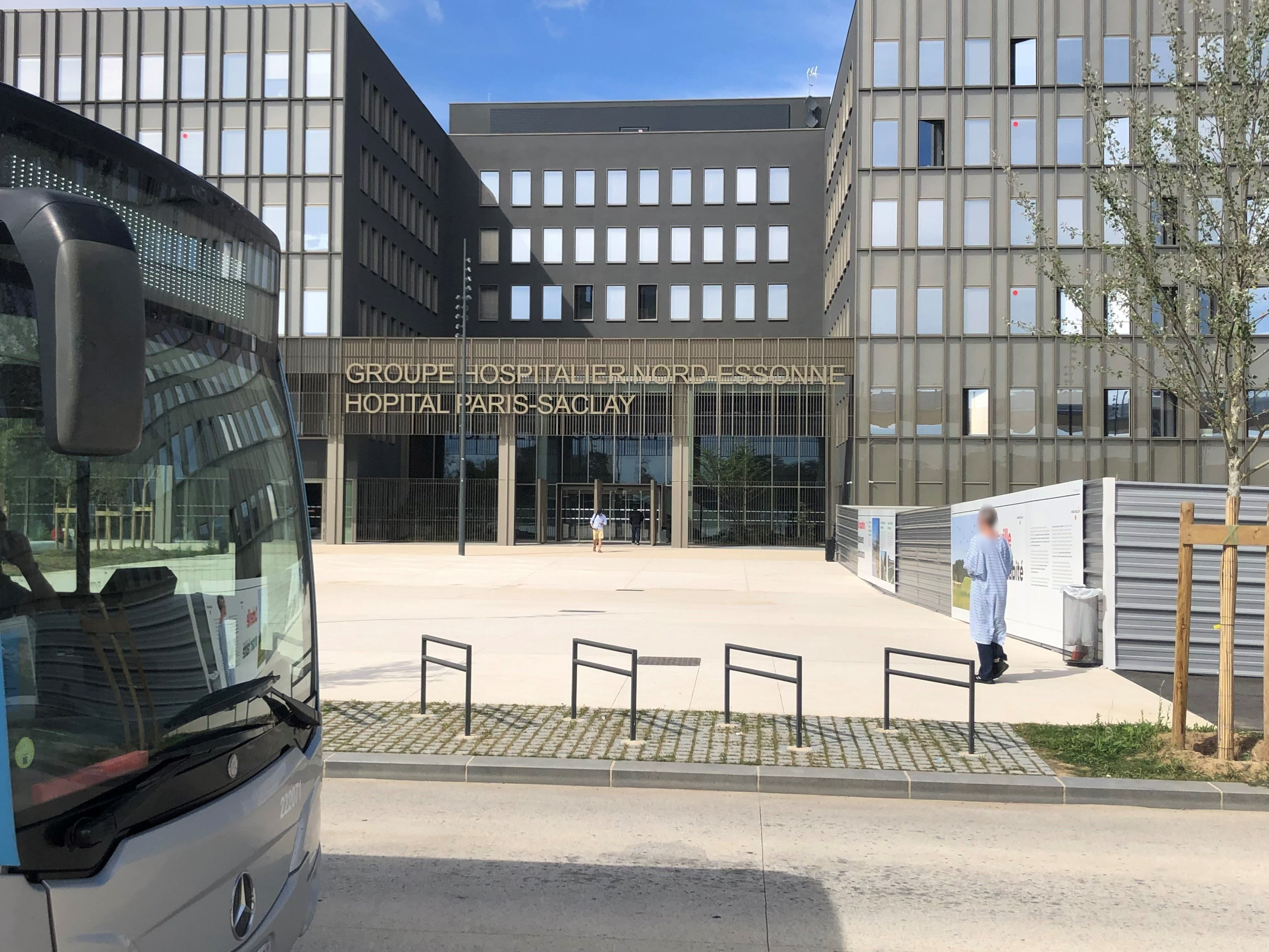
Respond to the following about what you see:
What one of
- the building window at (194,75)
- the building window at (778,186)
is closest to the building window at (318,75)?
the building window at (194,75)

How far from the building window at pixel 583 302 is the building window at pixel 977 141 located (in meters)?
21.6

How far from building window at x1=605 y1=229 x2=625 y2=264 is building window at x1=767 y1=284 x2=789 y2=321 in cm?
759

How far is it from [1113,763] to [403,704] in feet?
19.4

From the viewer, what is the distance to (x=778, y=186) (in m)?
55.0

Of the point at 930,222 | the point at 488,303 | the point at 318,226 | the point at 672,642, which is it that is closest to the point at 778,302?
the point at 930,222

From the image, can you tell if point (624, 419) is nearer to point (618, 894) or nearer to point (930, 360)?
point (930, 360)

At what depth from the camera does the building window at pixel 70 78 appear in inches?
1822

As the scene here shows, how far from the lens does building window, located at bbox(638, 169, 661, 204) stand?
183 feet

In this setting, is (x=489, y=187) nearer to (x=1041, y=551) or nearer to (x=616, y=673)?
(x=1041, y=551)

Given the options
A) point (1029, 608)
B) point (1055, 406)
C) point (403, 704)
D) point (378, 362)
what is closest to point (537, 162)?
point (378, 362)

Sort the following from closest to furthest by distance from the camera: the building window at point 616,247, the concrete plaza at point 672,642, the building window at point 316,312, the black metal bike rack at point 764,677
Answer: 1. the black metal bike rack at point 764,677
2. the concrete plaza at point 672,642
3. the building window at point 316,312
4. the building window at point 616,247

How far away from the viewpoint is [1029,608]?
1521cm

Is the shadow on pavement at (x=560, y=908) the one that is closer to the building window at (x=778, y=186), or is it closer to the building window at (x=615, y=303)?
the building window at (x=615, y=303)

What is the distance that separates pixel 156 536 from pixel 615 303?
178 feet
